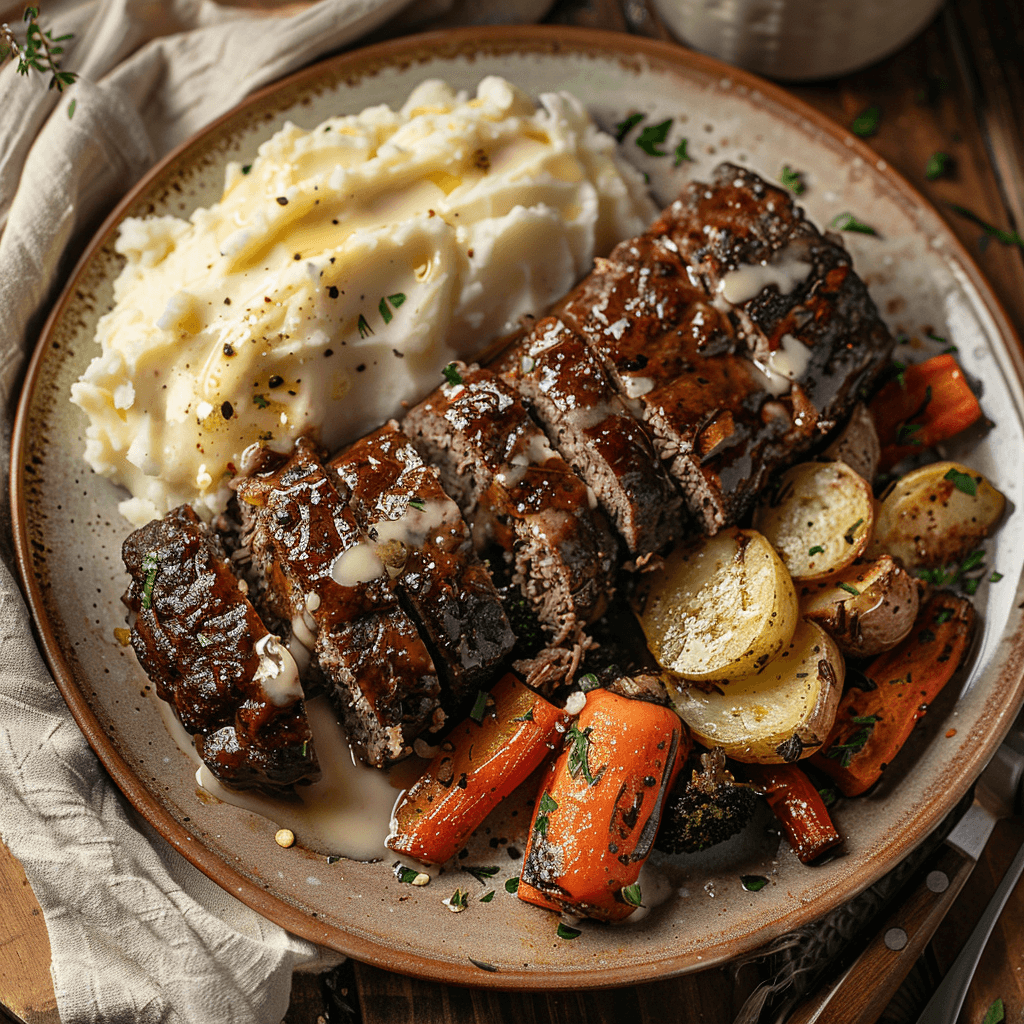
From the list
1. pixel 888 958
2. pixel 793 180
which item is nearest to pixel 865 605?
pixel 888 958

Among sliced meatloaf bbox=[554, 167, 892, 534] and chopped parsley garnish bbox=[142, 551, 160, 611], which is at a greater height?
sliced meatloaf bbox=[554, 167, 892, 534]

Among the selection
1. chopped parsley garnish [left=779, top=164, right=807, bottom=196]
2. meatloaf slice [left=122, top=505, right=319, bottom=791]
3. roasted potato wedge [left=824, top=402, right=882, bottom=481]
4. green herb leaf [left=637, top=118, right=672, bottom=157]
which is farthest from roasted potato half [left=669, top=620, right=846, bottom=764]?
green herb leaf [left=637, top=118, right=672, bottom=157]

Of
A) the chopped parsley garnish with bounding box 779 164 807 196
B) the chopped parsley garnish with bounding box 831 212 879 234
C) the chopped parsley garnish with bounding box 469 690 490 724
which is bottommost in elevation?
the chopped parsley garnish with bounding box 469 690 490 724

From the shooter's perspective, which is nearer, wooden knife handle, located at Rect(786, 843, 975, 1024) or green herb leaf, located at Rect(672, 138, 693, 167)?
wooden knife handle, located at Rect(786, 843, 975, 1024)

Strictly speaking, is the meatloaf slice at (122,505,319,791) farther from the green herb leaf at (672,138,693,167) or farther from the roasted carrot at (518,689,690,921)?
the green herb leaf at (672,138,693,167)

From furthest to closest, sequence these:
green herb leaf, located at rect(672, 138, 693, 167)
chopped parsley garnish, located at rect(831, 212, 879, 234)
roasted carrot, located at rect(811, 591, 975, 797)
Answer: green herb leaf, located at rect(672, 138, 693, 167) < chopped parsley garnish, located at rect(831, 212, 879, 234) < roasted carrot, located at rect(811, 591, 975, 797)

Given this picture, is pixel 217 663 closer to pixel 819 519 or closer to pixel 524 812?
pixel 524 812
